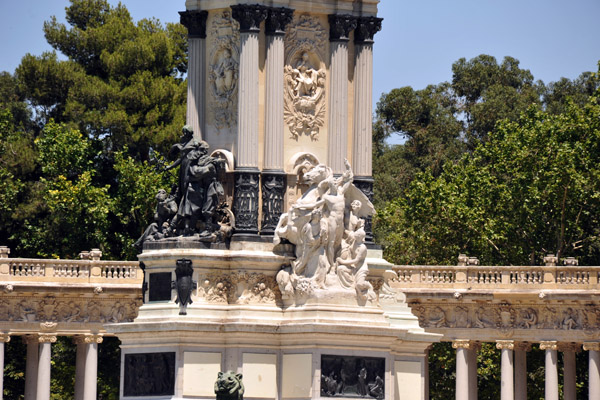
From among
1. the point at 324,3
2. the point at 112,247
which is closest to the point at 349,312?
the point at 324,3

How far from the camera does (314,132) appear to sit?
Result: 52531mm

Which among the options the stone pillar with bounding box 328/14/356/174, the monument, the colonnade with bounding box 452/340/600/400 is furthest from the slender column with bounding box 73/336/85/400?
the stone pillar with bounding box 328/14/356/174

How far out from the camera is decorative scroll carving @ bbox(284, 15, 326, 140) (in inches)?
2060

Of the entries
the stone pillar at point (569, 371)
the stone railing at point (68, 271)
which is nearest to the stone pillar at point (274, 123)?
the stone railing at point (68, 271)

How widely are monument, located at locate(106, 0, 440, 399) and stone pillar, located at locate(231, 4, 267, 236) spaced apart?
4 centimetres

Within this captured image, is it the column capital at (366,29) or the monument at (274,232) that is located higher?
the column capital at (366,29)

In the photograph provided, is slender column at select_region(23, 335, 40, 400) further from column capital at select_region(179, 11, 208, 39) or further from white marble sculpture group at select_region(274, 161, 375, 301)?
white marble sculpture group at select_region(274, 161, 375, 301)

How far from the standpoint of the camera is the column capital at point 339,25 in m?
52.6

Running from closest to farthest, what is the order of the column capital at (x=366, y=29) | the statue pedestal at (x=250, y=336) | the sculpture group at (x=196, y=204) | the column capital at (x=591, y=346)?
the statue pedestal at (x=250, y=336), the sculpture group at (x=196, y=204), the column capital at (x=366, y=29), the column capital at (x=591, y=346)

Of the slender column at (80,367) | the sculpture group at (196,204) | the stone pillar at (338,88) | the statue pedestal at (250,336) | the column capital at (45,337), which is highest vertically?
the stone pillar at (338,88)

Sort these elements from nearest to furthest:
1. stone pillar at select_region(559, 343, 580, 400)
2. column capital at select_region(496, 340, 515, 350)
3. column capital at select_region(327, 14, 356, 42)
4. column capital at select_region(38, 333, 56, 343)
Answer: column capital at select_region(327, 14, 356, 42) < column capital at select_region(496, 340, 515, 350) < stone pillar at select_region(559, 343, 580, 400) < column capital at select_region(38, 333, 56, 343)

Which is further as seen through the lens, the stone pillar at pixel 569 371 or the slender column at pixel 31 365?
the slender column at pixel 31 365

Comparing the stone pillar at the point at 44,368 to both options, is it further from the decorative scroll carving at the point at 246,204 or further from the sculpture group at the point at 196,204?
the decorative scroll carving at the point at 246,204

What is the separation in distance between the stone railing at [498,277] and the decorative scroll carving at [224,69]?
2007cm
